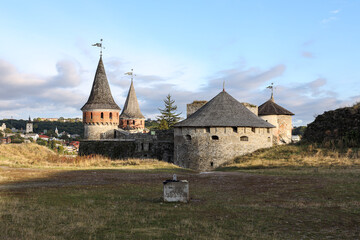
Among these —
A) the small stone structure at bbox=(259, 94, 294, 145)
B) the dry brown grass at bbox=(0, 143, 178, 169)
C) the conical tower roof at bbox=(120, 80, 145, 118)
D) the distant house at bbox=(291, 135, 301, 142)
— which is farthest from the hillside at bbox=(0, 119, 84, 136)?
the dry brown grass at bbox=(0, 143, 178, 169)

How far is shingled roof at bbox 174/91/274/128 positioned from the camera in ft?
96.6

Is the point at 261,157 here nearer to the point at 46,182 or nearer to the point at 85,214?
the point at 46,182

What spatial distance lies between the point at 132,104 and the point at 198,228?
50.9 metres

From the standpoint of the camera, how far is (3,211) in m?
8.60

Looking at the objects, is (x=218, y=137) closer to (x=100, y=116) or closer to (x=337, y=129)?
(x=337, y=129)

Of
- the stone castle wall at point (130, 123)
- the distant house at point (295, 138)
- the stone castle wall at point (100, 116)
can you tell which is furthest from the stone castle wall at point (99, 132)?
the distant house at point (295, 138)

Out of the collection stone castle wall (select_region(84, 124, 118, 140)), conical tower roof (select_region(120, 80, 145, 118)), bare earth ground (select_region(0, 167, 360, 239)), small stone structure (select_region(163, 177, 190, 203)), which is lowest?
bare earth ground (select_region(0, 167, 360, 239))

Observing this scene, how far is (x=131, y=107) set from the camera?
56.8 meters

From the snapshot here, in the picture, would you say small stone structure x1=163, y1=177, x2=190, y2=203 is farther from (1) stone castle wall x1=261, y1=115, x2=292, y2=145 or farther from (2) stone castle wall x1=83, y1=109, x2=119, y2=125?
(1) stone castle wall x1=261, y1=115, x2=292, y2=145

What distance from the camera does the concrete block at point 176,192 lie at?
410 inches

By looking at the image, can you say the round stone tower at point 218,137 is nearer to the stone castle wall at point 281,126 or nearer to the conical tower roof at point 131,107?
the stone castle wall at point 281,126

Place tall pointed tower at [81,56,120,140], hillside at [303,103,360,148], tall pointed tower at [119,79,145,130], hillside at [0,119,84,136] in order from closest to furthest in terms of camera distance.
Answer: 1. hillside at [303,103,360,148]
2. tall pointed tower at [81,56,120,140]
3. tall pointed tower at [119,79,145,130]
4. hillside at [0,119,84,136]

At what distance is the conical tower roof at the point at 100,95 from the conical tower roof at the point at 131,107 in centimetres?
1215

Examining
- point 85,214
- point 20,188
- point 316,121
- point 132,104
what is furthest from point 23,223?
point 132,104
